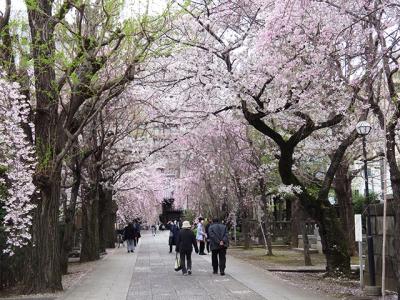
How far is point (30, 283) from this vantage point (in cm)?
1305

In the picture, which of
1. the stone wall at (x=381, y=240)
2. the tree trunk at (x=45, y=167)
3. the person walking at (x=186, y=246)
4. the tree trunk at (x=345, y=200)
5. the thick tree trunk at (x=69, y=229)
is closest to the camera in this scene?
the stone wall at (x=381, y=240)

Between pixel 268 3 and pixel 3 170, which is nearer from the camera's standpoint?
pixel 268 3

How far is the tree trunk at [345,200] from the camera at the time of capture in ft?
75.1

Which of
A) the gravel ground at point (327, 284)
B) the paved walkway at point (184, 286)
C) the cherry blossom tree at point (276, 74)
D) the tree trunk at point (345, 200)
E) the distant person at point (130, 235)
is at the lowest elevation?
the gravel ground at point (327, 284)

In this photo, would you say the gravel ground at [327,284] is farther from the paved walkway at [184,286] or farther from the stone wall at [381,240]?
the paved walkway at [184,286]

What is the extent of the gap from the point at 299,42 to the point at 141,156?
1755 centimetres

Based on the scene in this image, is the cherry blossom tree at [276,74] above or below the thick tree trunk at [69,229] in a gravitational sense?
above

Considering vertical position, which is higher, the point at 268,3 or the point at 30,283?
the point at 268,3

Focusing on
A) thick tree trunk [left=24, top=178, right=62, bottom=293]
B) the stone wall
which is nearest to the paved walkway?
thick tree trunk [left=24, top=178, right=62, bottom=293]

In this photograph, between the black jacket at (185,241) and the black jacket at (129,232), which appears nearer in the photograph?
the black jacket at (185,241)

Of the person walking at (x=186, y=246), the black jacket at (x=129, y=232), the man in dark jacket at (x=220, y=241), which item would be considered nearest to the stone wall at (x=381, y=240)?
the man in dark jacket at (x=220, y=241)

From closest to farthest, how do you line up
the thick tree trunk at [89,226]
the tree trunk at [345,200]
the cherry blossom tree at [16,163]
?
the cherry blossom tree at [16,163] < the tree trunk at [345,200] < the thick tree trunk at [89,226]

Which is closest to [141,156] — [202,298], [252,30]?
[252,30]

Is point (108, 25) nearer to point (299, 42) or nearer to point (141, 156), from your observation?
point (299, 42)
